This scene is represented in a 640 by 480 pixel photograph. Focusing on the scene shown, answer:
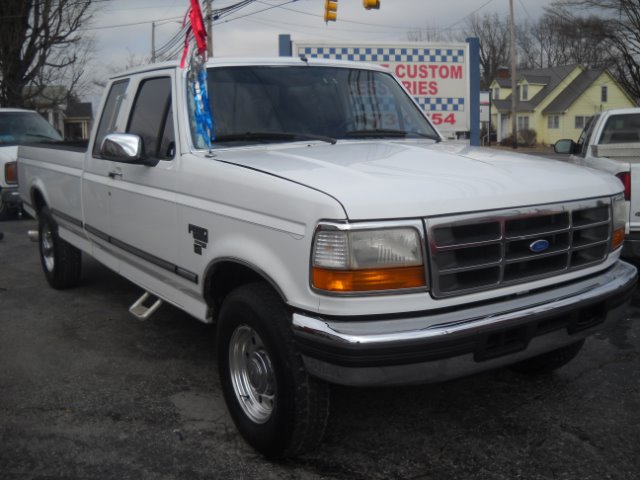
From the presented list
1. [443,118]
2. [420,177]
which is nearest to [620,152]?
[420,177]

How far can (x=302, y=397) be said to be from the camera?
3.01 metres

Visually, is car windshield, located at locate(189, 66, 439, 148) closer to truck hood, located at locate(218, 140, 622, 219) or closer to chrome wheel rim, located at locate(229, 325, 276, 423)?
truck hood, located at locate(218, 140, 622, 219)

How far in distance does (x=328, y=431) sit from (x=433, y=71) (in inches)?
370

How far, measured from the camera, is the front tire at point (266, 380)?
3014 mm

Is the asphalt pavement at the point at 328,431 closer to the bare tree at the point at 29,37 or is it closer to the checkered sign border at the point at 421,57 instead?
the checkered sign border at the point at 421,57

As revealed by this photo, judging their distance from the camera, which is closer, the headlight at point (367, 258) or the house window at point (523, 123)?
the headlight at point (367, 258)

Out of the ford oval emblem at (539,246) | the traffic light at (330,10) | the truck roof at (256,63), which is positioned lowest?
the ford oval emblem at (539,246)

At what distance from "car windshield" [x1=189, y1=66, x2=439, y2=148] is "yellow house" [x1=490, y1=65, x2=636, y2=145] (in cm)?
5022

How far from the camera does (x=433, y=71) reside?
1198cm

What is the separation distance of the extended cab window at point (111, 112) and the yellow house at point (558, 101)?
165ft

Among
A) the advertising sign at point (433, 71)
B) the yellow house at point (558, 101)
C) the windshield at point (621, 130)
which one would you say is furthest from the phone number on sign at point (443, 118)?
the yellow house at point (558, 101)

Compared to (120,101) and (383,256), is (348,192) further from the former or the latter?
(120,101)

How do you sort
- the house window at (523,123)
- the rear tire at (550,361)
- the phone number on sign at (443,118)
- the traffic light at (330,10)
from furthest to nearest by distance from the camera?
the house window at (523,123) → the traffic light at (330,10) → the phone number on sign at (443,118) → the rear tire at (550,361)

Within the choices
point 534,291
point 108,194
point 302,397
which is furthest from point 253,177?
point 108,194
